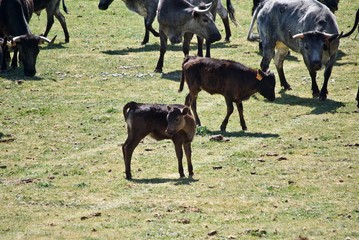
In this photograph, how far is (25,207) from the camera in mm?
16531

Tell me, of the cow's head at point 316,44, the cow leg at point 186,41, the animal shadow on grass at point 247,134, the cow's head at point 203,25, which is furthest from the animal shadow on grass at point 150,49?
the animal shadow on grass at point 247,134

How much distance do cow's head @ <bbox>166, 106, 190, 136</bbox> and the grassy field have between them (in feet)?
2.70

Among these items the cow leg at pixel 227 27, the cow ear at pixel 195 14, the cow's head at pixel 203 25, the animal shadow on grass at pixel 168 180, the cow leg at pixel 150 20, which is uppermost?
the animal shadow on grass at pixel 168 180

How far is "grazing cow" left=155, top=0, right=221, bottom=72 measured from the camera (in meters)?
29.9

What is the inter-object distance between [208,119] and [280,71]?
419 centimetres

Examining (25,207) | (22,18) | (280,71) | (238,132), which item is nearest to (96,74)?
(22,18)

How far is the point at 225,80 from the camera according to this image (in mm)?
22250

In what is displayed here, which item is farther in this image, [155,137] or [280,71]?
[280,71]

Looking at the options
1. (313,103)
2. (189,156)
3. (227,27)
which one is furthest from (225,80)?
(227,27)

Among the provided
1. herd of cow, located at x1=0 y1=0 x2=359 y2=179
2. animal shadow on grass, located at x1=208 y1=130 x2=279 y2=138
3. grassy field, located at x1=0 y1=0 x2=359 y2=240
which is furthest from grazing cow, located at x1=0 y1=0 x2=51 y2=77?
animal shadow on grass, located at x1=208 y1=130 x2=279 y2=138

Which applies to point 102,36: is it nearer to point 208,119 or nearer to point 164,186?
Result: point 208,119

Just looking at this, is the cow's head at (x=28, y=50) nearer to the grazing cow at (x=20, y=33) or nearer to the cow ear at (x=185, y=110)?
the grazing cow at (x=20, y=33)

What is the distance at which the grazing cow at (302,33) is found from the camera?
25438mm

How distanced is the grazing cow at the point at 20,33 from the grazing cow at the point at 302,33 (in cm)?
587
